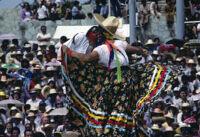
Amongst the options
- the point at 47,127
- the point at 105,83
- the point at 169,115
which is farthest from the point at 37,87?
the point at 105,83

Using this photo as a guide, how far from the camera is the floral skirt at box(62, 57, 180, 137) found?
10156mm

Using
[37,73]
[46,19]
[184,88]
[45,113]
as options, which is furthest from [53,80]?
[46,19]

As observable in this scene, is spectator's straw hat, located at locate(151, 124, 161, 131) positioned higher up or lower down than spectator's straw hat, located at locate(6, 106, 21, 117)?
lower down

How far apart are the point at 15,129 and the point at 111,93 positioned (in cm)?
478

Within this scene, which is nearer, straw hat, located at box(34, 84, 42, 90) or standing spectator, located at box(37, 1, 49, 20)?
straw hat, located at box(34, 84, 42, 90)

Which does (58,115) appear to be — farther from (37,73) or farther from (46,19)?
(46,19)

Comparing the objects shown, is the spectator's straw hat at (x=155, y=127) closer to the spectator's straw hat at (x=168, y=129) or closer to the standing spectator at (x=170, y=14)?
the spectator's straw hat at (x=168, y=129)

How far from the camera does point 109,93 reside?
10227 mm

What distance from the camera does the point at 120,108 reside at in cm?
1017

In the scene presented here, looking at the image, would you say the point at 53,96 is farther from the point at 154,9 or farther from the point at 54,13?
the point at 54,13

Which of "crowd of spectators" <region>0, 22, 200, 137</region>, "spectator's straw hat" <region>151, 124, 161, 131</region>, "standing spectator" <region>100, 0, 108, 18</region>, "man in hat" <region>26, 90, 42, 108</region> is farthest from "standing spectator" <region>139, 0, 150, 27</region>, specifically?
"spectator's straw hat" <region>151, 124, 161, 131</region>

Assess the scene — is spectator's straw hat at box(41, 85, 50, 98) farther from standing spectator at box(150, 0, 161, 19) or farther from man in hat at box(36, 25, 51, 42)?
standing spectator at box(150, 0, 161, 19)

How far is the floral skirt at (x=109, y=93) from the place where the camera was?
33.3 ft

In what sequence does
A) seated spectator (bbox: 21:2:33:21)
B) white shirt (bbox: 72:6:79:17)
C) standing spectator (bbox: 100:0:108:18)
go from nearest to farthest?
standing spectator (bbox: 100:0:108:18) → white shirt (bbox: 72:6:79:17) → seated spectator (bbox: 21:2:33:21)
